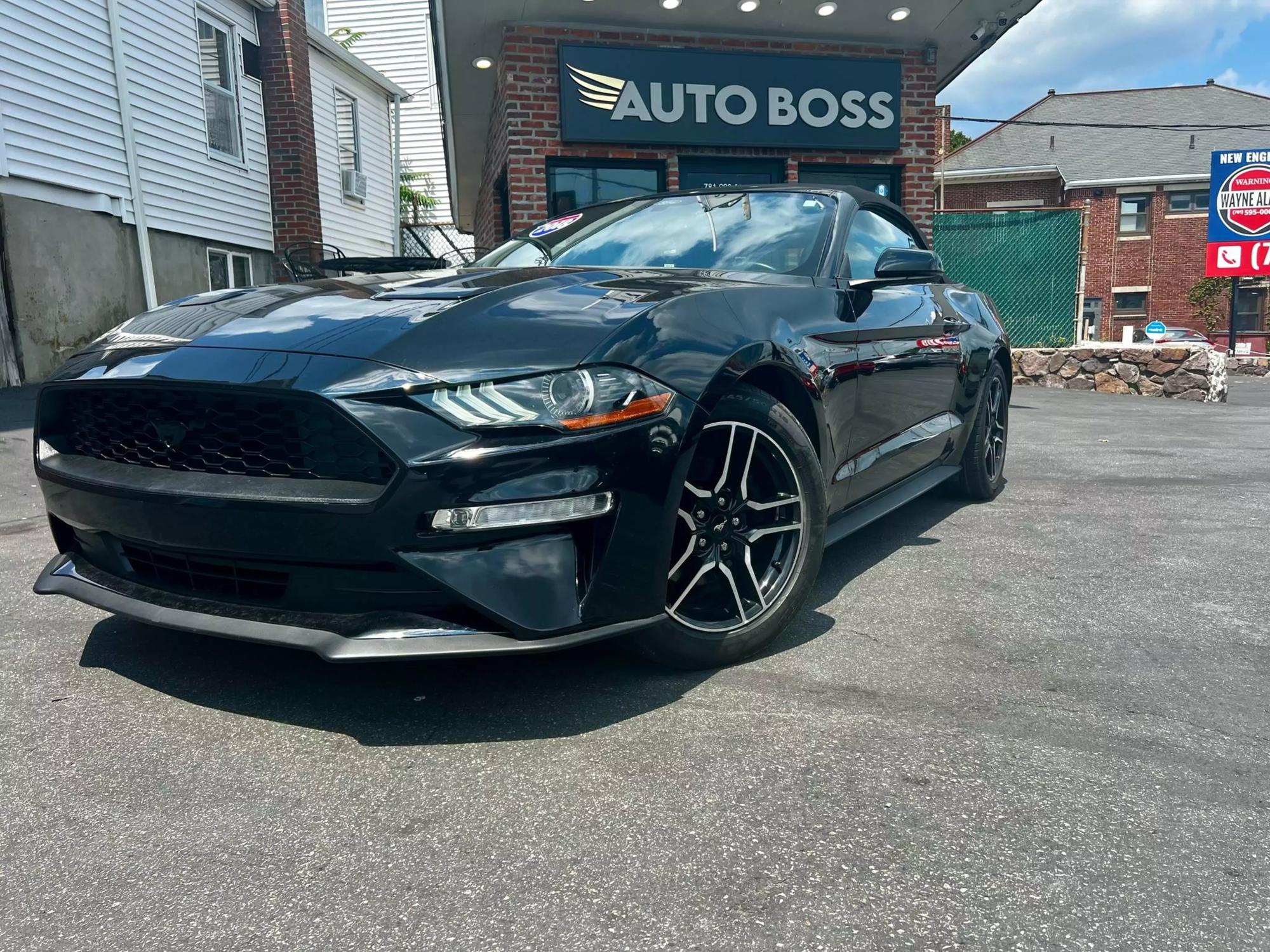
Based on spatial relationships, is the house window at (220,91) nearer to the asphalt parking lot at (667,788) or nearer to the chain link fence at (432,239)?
the chain link fence at (432,239)

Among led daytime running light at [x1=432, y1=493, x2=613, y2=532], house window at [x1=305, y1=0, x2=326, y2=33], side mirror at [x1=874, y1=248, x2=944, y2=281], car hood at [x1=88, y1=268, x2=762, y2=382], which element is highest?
house window at [x1=305, y1=0, x2=326, y2=33]

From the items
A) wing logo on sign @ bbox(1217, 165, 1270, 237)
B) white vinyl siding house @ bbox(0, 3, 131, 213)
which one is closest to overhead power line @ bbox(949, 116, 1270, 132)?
wing logo on sign @ bbox(1217, 165, 1270, 237)

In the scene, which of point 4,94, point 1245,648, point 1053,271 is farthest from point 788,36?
point 1245,648

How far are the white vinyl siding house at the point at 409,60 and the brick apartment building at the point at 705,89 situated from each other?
15.4 m

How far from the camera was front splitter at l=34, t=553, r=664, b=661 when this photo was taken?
207 centimetres

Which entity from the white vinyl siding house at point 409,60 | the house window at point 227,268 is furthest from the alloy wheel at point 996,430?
the white vinyl siding house at point 409,60

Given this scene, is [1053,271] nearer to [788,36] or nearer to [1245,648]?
[788,36]

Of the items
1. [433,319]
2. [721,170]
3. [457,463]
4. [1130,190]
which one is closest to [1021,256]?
[721,170]

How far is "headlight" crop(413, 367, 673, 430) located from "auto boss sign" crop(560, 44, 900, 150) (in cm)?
730

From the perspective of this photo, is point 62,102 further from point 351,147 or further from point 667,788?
Answer: point 667,788

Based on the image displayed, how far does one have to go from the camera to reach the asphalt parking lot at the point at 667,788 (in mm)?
1617

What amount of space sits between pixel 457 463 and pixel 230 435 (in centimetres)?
59

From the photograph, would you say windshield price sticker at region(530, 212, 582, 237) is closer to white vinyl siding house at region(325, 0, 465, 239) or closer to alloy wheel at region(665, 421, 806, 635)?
alloy wheel at region(665, 421, 806, 635)

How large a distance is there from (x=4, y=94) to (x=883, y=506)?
961 cm
